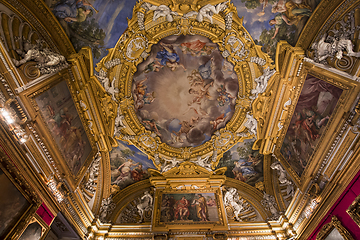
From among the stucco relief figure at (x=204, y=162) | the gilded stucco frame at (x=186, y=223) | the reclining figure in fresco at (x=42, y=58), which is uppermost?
the stucco relief figure at (x=204, y=162)

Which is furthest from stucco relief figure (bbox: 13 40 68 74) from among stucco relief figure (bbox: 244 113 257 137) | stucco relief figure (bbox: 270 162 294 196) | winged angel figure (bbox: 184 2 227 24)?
stucco relief figure (bbox: 270 162 294 196)

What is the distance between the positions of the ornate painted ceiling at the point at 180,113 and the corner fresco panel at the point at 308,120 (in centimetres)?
6

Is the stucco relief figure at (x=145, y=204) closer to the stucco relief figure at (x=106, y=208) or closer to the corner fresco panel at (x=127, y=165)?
the corner fresco panel at (x=127, y=165)

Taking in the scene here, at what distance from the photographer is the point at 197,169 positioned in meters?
13.2

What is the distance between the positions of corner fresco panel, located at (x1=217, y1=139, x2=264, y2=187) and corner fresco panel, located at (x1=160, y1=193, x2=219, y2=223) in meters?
2.03

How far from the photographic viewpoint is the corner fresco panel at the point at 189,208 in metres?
11.1

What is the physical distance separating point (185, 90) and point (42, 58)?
7158 millimetres

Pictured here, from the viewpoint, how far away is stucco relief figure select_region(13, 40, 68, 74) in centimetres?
697

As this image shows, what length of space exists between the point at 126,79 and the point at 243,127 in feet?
22.4

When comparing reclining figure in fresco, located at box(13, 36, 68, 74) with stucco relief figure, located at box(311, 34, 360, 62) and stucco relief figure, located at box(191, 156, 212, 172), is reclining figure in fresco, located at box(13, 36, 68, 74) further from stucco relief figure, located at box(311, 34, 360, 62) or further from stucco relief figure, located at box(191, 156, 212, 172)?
stucco relief figure, located at box(311, 34, 360, 62)

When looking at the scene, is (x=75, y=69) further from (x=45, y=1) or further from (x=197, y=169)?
(x=197, y=169)

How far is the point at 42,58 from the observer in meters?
7.55

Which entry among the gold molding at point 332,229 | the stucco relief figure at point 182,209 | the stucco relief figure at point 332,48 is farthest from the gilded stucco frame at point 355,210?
the stucco relief figure at point 182,209

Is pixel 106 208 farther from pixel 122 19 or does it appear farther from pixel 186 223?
pixel 122 19
